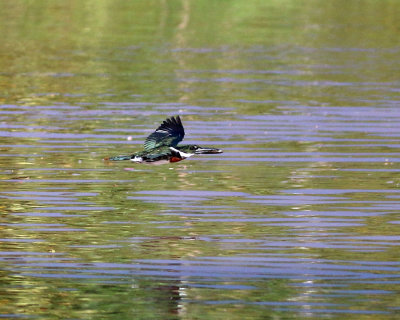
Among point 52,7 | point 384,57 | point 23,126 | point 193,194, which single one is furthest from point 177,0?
point 193,194

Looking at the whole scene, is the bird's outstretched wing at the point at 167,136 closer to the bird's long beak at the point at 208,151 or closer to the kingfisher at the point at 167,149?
the kingfisher at the point at 167,149

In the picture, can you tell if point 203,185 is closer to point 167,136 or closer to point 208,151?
point 167,136

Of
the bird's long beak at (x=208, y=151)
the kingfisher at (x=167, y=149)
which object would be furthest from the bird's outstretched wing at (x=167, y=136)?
the bird's long beak at (x=208, y=151)

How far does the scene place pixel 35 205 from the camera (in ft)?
47.5

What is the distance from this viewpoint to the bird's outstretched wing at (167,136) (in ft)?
45.0

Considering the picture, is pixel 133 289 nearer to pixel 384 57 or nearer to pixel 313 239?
pixel 313 239

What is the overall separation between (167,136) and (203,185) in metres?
2.11

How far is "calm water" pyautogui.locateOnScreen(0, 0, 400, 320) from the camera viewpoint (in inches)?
428

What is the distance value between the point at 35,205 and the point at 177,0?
37.4m

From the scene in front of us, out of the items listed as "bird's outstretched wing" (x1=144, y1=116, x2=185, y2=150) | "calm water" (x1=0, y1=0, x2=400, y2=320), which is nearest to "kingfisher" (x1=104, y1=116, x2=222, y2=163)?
"bird's outstretched wing" (x1=144, y1=116, x2=185, y2=150)

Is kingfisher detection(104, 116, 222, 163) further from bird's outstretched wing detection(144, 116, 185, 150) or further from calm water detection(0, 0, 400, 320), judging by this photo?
calm water detection(0, 0, 400, 320)

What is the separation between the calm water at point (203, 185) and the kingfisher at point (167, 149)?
686 mm

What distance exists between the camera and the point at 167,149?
43.8 ft

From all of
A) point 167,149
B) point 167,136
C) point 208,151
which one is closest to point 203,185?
point 167,136
